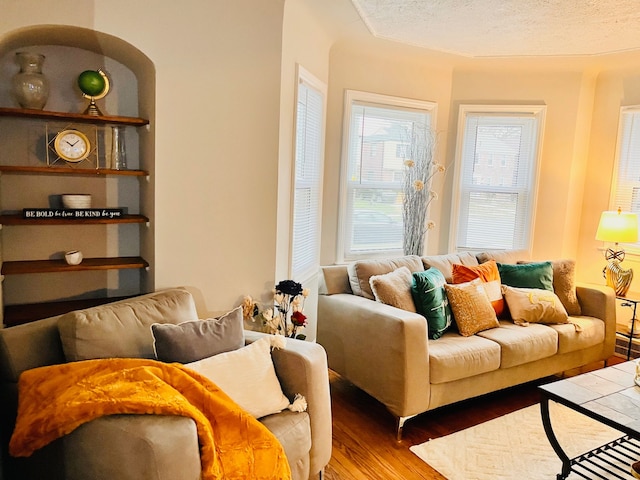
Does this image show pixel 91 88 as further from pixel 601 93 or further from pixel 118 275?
pixel 601 93

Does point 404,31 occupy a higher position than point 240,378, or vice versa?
point 404,31

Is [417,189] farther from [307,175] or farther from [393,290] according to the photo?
[393,290]

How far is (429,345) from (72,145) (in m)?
2.29

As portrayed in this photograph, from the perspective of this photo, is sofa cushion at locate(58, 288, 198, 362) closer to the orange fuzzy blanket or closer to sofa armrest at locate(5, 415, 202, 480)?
the orange fuzzy blanket

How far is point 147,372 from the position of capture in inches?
66.8

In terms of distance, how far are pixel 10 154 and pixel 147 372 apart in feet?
5.17

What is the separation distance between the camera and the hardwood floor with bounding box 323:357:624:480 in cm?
241

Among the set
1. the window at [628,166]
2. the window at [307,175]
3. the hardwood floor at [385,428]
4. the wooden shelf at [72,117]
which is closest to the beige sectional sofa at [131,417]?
the hardwood floor at [385,428]

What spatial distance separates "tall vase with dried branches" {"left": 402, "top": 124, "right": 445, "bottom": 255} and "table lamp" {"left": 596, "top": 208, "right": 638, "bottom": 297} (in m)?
1.41

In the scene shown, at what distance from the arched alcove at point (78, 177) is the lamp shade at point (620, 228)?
3.56 meters

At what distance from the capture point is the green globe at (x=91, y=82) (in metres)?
2.46

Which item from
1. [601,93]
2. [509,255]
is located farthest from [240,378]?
[601,93]

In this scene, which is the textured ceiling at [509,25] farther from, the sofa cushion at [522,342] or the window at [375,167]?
the sofa cushion at [522,342]

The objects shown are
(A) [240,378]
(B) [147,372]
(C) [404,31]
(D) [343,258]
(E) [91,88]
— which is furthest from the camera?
(D) [343,258]
